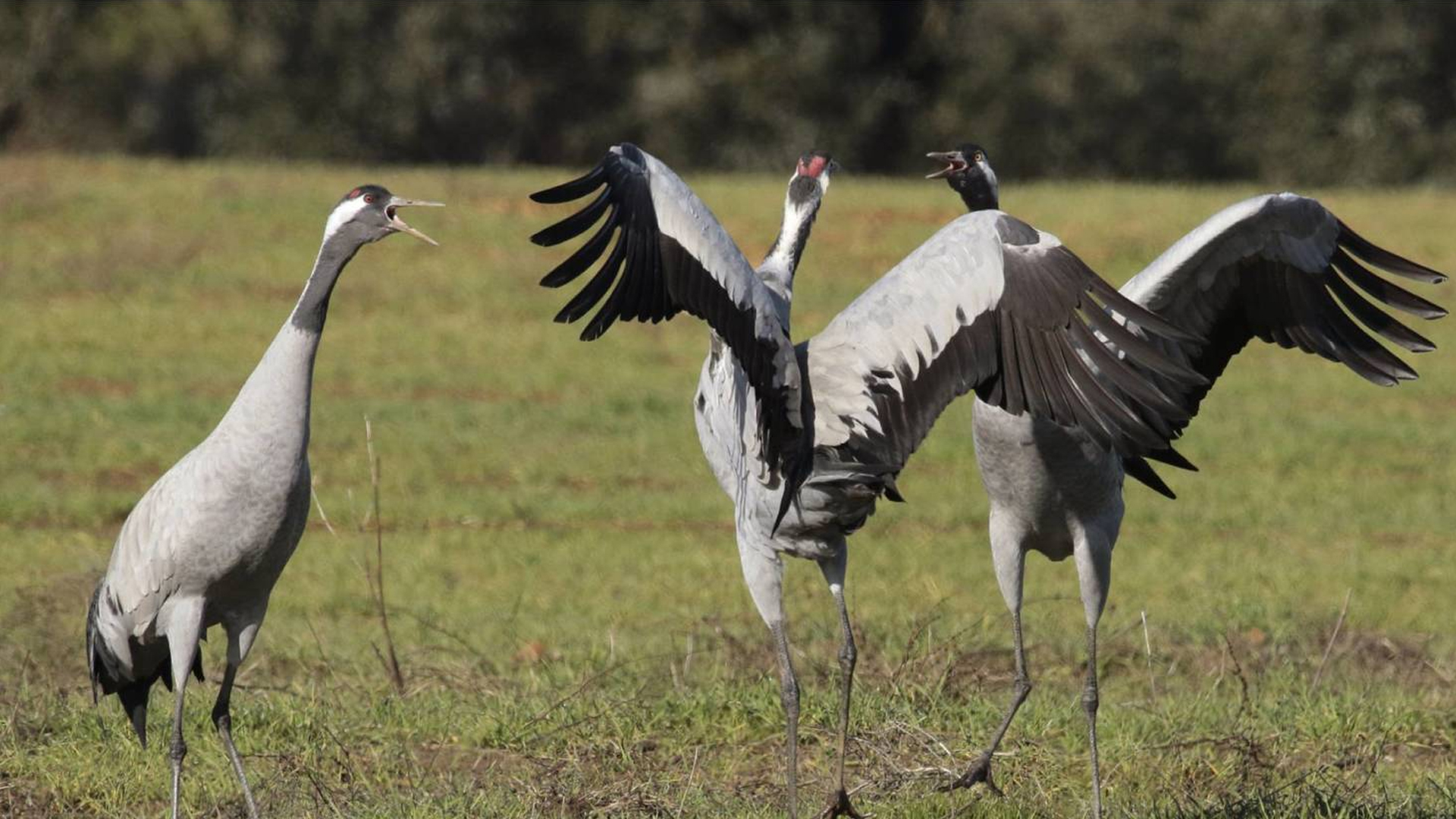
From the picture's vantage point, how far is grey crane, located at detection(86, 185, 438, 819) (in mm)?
5734

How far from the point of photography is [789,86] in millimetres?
30016

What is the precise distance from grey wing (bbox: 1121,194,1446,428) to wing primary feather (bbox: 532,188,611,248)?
168 centimetres

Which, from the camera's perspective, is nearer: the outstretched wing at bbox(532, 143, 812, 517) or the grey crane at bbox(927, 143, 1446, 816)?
the outstretched wing at bbox(532, 143, 812, 517)

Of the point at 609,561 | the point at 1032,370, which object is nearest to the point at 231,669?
the point at 1032,370

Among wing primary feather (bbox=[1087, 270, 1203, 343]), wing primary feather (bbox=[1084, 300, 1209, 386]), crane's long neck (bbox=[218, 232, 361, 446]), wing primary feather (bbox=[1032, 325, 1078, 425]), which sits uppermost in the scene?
wing primary feather (bbox=[1087, 270, 1203, 343])

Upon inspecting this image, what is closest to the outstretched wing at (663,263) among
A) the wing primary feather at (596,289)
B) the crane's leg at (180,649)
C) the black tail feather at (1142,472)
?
the wing primary feather at (596,289)

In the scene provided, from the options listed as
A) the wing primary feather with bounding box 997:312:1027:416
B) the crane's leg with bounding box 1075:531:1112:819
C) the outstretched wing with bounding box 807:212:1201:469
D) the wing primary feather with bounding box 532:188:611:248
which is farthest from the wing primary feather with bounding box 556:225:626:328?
the crane's leg with bounding box 1075:531:1112:819

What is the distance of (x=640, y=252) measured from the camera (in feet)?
17.4

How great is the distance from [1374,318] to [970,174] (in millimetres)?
1309

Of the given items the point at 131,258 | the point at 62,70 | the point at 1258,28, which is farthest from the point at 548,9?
the point at 131,258

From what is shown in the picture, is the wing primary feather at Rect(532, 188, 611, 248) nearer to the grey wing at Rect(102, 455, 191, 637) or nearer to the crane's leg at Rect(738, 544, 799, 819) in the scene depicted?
the crane's leg at Rect(738, 544, 799, 819)

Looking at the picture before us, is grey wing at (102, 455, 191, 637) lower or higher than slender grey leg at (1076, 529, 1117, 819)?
lower

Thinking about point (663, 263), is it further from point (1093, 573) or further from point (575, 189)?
point (1093, 573)

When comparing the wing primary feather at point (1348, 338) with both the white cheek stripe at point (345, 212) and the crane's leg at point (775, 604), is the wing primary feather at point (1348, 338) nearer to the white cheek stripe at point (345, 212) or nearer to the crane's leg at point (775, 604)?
the crane's leg at point (775, 604)
